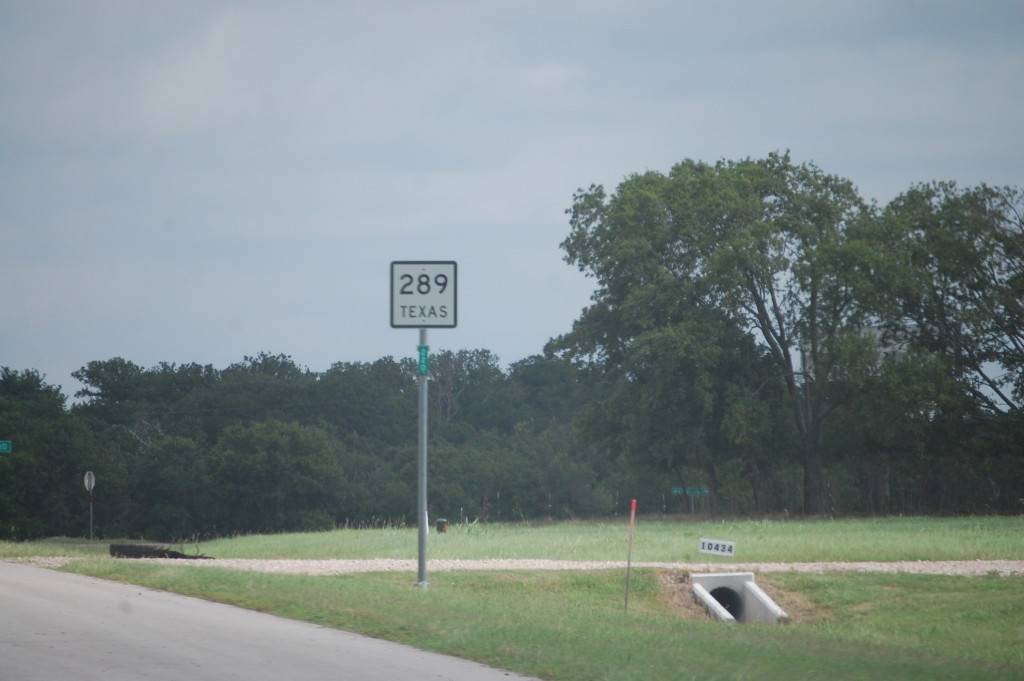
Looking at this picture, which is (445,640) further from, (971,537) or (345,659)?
(971,537)

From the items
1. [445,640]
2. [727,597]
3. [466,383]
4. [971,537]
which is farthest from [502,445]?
[445,640]

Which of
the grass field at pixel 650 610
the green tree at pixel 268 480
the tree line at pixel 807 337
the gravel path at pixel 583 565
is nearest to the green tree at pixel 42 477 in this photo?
the green tree at pixel 268 480

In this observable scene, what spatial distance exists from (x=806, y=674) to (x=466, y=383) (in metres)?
106

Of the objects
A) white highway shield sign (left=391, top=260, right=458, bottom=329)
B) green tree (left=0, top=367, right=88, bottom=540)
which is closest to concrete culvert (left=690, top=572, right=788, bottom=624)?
white highway shield sign (left=391, top=260, right=458, bottom=329)

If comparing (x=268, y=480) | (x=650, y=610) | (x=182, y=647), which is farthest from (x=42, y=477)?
(x=182, y=647)

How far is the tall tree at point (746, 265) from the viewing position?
48.0 m

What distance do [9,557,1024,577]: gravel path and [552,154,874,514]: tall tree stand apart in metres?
23.9

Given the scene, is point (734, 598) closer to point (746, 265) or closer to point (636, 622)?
point (636, 622)

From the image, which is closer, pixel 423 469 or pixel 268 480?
pixel 423 469

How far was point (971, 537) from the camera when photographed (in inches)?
1134

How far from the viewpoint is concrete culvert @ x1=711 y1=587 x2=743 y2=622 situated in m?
20.6

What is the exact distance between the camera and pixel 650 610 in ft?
60.4

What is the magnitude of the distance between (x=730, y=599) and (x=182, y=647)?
12.6 meters

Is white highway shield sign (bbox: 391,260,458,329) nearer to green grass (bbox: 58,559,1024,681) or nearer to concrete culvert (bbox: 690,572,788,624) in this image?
green grass (bbox: 58,559,1024,681)
